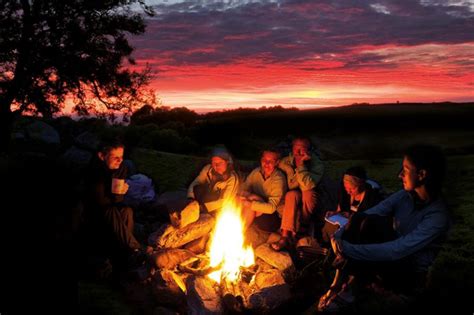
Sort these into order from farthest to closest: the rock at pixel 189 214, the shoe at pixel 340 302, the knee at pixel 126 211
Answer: the rock at pixel 189 214 → the knee at pixel 126 211 → the shoe at pixel 340 302

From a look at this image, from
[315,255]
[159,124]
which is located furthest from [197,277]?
[159,124]

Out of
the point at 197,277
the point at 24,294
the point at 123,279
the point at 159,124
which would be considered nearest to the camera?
the point at 24,294

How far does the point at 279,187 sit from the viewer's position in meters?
8.65

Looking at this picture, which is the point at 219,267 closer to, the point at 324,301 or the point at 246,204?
the point at 246,204

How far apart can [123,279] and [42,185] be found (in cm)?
466

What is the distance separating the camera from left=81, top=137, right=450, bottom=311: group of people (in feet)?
17.7

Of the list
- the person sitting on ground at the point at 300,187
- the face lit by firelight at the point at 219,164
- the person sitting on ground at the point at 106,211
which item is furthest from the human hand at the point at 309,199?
the person sitting on ground at the point at 106,211

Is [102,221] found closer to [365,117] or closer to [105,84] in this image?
[105,84]

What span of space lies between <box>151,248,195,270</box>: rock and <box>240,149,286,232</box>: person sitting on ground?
138 centimetres

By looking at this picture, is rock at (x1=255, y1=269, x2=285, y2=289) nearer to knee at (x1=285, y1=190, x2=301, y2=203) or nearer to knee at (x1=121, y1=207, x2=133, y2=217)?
knee at (x1=285, y1=190, x2=301, y2=203)

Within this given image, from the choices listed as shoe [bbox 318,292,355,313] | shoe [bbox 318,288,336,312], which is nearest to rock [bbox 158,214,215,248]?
shoe [bbox 318,288,336,312]

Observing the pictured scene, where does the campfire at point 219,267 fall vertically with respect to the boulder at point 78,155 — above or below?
below

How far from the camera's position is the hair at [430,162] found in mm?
5289

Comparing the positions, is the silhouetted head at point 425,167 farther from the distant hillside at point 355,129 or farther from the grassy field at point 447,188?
the distant hillside at point 355,129
